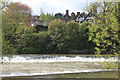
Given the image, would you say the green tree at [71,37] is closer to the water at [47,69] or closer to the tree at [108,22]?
the water at [47,69]

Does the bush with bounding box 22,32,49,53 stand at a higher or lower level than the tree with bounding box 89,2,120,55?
lower

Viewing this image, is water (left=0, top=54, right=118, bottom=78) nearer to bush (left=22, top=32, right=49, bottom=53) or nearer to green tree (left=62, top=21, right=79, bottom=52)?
green tree (left=62, top=21, right=79, bottom=52)

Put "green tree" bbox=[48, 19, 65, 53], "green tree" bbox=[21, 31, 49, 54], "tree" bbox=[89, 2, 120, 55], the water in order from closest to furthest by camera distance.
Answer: "tree" bbox=[89, 2, 120, 55]
the water
"green tree" bbox=[48, 19, 65, 53]
"green tree" bbox=[21, 31, 49, 54]

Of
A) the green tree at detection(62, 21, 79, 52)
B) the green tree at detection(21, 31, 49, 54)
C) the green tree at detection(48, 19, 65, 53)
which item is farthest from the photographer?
the green tree at detection(21, 31, 49, 54)

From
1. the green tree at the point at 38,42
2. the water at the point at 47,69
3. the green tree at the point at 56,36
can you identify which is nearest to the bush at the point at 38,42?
the green tree at the point at 38,42

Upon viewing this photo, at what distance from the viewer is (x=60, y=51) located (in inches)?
1052

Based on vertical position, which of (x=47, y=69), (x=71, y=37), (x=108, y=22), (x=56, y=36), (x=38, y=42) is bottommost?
(x=47, y=69)

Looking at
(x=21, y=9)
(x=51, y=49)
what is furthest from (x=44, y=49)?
(x=21, y=9)

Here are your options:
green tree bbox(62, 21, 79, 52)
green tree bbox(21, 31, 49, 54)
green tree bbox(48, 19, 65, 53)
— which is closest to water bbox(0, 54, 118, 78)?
green tree bbox(48, 19, 65, 53)

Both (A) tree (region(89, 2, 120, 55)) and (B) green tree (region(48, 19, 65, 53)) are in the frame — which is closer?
(A) tree (region(89, 2, 120, 55))

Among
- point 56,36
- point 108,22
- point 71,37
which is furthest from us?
point 71,37

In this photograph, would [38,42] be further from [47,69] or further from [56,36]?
[47,69]

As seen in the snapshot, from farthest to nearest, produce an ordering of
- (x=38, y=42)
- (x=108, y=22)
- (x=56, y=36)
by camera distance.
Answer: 1. (x=38, y=42)
2. (x=56, y=36)
3. (x=108, y=22)

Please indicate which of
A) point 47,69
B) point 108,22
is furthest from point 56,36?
point 108,22
